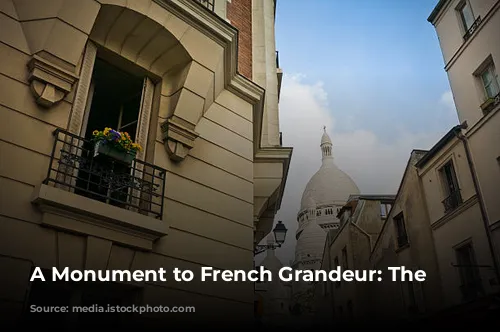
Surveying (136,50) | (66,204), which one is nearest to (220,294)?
(66,204)

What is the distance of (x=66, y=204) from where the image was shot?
563cm

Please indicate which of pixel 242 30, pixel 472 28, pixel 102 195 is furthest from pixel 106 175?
pixel 472 28

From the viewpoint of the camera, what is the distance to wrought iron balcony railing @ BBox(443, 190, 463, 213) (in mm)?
16045

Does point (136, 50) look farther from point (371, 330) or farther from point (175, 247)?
point (371, 330)

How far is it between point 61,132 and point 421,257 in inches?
646

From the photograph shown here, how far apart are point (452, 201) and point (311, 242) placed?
186 feet

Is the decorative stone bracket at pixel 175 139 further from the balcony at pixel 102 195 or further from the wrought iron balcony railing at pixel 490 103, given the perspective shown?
the wrought iron balcony railing at pixel 490 103

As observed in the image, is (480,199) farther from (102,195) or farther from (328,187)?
(328,187)

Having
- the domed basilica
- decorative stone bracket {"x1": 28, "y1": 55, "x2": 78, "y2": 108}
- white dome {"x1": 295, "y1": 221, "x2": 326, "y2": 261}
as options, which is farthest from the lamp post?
white dome {"x1": 295, "y1": 221, "x2": 326, "y2": 261}

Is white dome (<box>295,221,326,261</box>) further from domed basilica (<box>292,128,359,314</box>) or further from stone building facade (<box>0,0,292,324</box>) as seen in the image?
stone building facade (<box>0,0,292,324</box>)

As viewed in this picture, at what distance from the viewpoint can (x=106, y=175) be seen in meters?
6.63

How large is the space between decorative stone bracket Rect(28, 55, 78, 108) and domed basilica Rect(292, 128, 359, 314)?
5860 cm

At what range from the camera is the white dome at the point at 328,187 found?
80.5 metres

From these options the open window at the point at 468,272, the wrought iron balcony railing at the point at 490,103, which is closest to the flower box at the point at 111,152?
the wrought iron balcony railing at the point at 490,103
